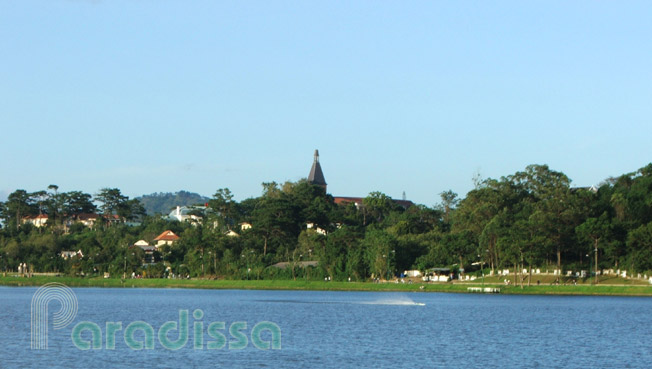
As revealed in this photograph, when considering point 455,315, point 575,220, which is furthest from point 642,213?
point 455,315

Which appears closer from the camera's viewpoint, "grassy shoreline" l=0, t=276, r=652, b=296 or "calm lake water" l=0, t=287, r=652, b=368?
"calm lake water" l=0, t=287, r=652, b=368

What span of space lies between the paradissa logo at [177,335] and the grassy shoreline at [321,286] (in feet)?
135

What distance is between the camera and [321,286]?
10456 centimetres

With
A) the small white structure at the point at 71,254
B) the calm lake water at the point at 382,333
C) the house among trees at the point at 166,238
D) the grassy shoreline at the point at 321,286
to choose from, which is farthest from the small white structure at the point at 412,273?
the house among trees at the point at 166,238

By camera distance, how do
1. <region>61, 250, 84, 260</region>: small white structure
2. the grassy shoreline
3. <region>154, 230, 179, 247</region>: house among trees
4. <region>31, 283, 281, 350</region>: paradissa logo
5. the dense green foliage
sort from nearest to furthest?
1. <region>31, 283, 281, 350</region>: paradissa logo
2. the grassy shoreline
3. the dense green foliage
4. <region>61, 250, 84, 260</region>: small white structure
5. <region>154, 230, 179, 247</region>: house among trees

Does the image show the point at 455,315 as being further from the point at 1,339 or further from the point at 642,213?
the point at 642,213

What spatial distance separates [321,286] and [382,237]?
950 cm

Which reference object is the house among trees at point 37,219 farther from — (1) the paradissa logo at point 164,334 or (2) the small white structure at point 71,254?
(1) the paradissa logo at point 164,334

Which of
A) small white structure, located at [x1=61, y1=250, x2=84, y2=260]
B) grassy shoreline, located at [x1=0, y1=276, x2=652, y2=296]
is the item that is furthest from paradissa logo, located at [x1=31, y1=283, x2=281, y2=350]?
small white structure, located at [x1=61, y1=250, x2=84, y2=260]

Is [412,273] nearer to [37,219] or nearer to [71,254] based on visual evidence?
[71,254]

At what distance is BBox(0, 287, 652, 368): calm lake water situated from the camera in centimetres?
3753

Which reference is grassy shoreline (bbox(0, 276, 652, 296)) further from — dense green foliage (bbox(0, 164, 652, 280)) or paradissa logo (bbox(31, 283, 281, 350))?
paradissa logo (bbox(31, 283, 281, 350))

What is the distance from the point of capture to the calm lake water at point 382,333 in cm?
3753

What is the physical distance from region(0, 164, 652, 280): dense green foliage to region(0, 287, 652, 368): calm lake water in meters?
14.0
